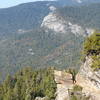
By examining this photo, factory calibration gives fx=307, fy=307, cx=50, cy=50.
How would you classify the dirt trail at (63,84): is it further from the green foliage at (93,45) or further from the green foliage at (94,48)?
the green foliage at (93,45)

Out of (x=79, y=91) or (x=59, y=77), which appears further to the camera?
(x=59, y=77)

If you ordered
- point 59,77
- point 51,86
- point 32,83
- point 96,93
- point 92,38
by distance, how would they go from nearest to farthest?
point 96,93 → point 92,38 → point 59,77 → point 51,86 → point 32,83

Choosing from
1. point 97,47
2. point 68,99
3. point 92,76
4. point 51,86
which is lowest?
point 51,86

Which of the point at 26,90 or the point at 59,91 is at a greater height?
the point at 59,91

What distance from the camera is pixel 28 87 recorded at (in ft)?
440

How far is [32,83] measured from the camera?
142 m

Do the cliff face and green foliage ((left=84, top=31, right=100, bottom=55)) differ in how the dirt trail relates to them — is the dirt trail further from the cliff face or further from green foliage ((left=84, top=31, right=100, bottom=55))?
green foliage ((left=84, top=31, right=100, bottom=55))

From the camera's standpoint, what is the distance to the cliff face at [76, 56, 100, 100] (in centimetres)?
7012

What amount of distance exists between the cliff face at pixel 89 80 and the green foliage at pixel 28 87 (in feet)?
95.0

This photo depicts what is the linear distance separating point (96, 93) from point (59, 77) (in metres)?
13.2

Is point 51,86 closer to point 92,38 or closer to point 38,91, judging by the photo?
point 38,91

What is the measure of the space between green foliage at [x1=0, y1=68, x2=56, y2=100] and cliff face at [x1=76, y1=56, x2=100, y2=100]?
95.0ft

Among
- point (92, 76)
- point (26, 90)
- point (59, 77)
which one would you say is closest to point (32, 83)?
point (26, 90)

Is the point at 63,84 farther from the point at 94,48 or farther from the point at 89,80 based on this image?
the point at 94,48
